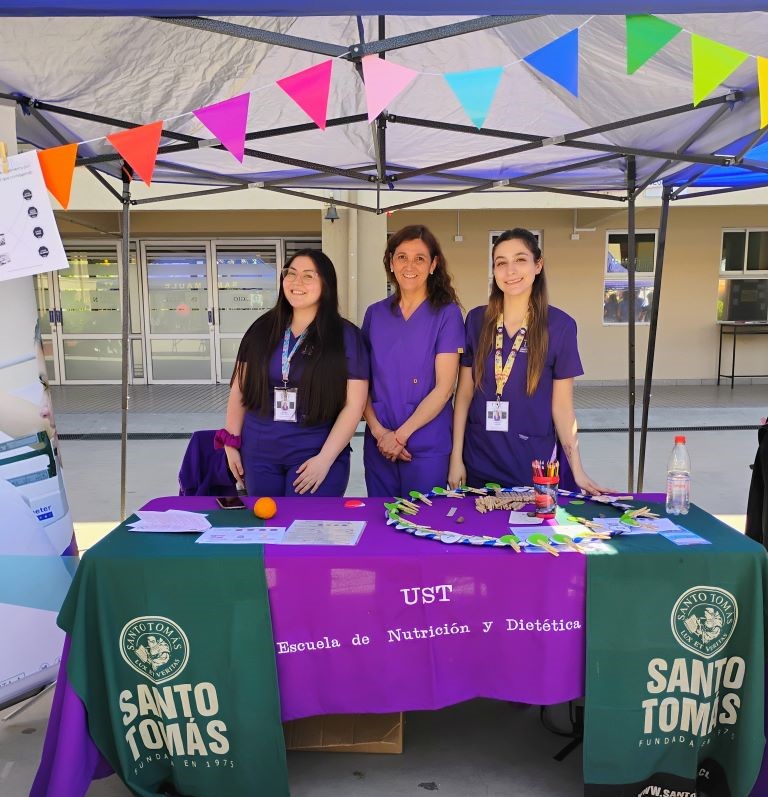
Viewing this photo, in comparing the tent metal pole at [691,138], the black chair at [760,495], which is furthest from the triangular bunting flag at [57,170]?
the black chair at [760,495]

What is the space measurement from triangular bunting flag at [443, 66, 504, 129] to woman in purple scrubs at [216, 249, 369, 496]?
707mm

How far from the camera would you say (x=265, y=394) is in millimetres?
2236

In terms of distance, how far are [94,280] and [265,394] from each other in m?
9.04

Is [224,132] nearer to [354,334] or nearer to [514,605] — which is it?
[354,334]

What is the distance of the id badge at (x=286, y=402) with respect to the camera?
7.28 ft

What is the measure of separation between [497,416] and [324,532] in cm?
80

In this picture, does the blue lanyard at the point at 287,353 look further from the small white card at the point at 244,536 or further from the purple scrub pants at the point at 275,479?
the small white card at the point at 244,536

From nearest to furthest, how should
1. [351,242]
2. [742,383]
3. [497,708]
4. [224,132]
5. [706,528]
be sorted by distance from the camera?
[706,528] → [224,132] → [497,708] → [351,242] → [742,383]

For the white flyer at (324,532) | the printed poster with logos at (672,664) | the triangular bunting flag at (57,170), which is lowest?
the printed poster with logos at (672,664)

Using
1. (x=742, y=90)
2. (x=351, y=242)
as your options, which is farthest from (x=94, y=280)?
(x=742, y=90)

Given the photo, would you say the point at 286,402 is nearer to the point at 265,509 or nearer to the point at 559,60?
the point at 265,509

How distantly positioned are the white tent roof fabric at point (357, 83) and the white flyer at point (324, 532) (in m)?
A: 1.37

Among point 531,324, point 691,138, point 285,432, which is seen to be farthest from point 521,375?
point 691,138

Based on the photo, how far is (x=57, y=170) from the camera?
197 cm
